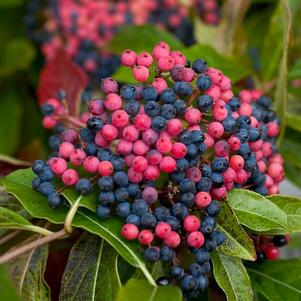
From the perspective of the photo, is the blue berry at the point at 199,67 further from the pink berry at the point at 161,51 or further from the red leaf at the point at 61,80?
the red leaf at the point at 61,80

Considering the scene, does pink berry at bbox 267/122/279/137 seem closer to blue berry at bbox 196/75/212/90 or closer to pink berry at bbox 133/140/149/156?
blue berry at bbox 196/75/212/90

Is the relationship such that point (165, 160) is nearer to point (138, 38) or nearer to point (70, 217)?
point (70, 217)

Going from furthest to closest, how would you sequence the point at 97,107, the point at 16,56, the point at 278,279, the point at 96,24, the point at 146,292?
the point at 16,56 → the point at 96,24 → the point at 278,279 → the point at 97,107 → the point at 146,292

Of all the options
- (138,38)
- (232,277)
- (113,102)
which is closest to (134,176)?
(113,102)

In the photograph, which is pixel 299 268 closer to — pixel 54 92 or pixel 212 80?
pixel 212 80

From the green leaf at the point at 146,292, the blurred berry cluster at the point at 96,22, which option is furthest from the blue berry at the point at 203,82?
the blurred berry cluster at the point at 96,22

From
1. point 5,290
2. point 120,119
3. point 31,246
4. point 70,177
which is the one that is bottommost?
point 5,290
